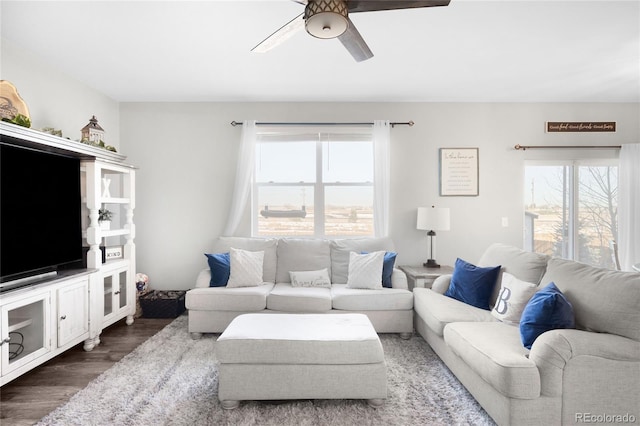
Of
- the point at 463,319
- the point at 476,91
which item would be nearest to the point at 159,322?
the point at 463,319

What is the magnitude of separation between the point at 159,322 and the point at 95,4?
2.96m

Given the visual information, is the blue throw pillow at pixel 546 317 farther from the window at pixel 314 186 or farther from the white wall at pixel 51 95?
the white wall at pixel 51 95

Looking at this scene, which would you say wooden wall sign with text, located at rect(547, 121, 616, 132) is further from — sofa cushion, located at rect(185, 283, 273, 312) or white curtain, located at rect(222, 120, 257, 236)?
sofa cushion, located at rect(185, 283, 273, 312)

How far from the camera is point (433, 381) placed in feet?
7.54

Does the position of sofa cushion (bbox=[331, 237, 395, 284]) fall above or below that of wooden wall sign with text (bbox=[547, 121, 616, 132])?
below

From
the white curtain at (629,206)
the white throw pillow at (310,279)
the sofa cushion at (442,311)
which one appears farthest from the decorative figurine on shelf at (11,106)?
the white curtain at (629,206)

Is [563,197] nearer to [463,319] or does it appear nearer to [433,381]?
[463,319]

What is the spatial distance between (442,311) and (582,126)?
3382 millimetres

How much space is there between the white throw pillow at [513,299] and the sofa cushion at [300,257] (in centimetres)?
177

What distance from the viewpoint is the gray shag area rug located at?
186 centimetres

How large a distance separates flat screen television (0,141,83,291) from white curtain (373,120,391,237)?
121 inches

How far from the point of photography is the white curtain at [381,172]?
3.95 meters

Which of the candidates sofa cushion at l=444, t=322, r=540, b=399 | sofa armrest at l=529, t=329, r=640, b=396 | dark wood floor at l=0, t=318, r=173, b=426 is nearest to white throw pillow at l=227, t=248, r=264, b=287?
dark wood floor at l=0, t=318, r=173, b=426

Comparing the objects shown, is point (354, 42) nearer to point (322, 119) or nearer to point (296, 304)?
point (322, 119)
